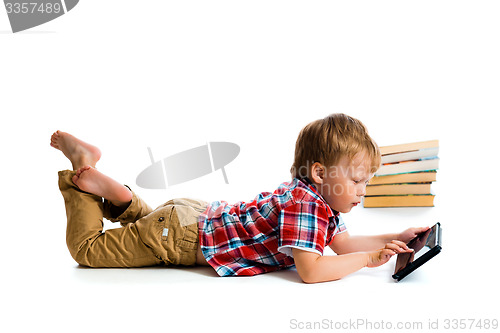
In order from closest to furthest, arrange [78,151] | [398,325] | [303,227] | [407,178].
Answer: [398,325]
[303,227]
[78,151]
[407,178]

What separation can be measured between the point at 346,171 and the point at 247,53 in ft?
3.23

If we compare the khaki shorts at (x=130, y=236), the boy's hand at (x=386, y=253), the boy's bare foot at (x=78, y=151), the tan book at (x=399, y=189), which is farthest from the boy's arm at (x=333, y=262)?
the tan book at (x=399, y=189)

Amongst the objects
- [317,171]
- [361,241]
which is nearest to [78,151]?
[317,171]

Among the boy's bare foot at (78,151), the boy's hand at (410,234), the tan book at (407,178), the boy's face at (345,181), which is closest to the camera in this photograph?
the boy's face at (345,181)

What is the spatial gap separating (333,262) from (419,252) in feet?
0.69

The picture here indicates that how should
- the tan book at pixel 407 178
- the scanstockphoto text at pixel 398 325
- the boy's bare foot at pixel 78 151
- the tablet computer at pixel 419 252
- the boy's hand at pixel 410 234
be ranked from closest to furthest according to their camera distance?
the scanstockphoto text at pixel 398 325 < the tablet computer at pixel 419 252 < the boy's hand at pixel 410 234 < the boy's bare foot at pixel 78 151 < the tan book at pixel 407 178

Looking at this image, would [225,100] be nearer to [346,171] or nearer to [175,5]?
[175,5]

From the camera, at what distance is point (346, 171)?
124cm

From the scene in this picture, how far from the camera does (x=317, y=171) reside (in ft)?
4.14

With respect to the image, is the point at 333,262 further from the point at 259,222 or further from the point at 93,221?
the point at 93,221

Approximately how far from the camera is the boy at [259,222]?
1225 millimetres

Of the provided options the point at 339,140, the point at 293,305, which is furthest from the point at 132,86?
the point at 293,305

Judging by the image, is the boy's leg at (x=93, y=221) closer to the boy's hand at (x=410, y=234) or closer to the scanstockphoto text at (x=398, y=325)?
the scanstockphoto text at (x=398, y=325)

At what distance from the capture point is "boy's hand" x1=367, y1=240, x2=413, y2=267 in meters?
1.23
